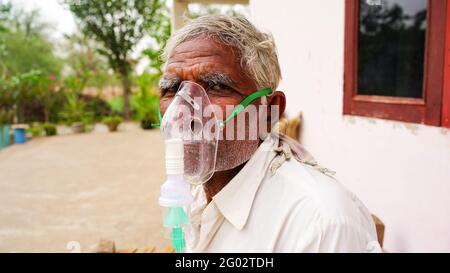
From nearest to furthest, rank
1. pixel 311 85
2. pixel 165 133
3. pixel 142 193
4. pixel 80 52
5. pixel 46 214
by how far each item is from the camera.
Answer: pixel 165 133
pixel 311 85
pixel 46 214
pixel 142 193
pixel 80 52

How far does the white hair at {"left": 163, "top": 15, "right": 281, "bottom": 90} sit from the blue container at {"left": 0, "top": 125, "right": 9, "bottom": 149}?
13557 millimetres

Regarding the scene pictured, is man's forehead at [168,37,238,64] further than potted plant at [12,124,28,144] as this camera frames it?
No

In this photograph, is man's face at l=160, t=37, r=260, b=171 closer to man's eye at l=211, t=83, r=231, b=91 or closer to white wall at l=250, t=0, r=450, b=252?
man's eye at l=211, t=83, r=231, b=91

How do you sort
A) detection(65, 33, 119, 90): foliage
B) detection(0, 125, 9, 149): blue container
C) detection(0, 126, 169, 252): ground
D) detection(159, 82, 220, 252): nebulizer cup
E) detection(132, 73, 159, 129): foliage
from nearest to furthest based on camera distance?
detection(159, 82, 220, 252): nebulizer cup < detection(0, 126, 169, 252): ground < detection(0, 125, 9, 149): blue container < detection(132, 73, 159, 129): foliage < detection(65, 33, 119, 90): foliage

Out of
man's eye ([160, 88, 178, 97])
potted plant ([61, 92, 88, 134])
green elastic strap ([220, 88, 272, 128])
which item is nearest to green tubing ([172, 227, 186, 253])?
green elastic strap ([220, 88, 272, 128])

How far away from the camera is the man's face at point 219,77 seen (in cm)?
136

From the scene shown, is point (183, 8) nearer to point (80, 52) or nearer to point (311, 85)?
point (311, 85)

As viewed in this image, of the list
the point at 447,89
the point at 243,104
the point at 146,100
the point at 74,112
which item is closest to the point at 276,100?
the point at 243,104

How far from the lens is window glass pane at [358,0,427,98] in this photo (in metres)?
2.51

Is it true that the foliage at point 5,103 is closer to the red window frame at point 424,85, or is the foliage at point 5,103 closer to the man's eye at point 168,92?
the red window frame at point 424,85

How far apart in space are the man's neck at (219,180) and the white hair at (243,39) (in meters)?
0.33

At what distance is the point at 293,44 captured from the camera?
4129 millimetres

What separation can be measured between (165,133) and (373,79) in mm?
2196
